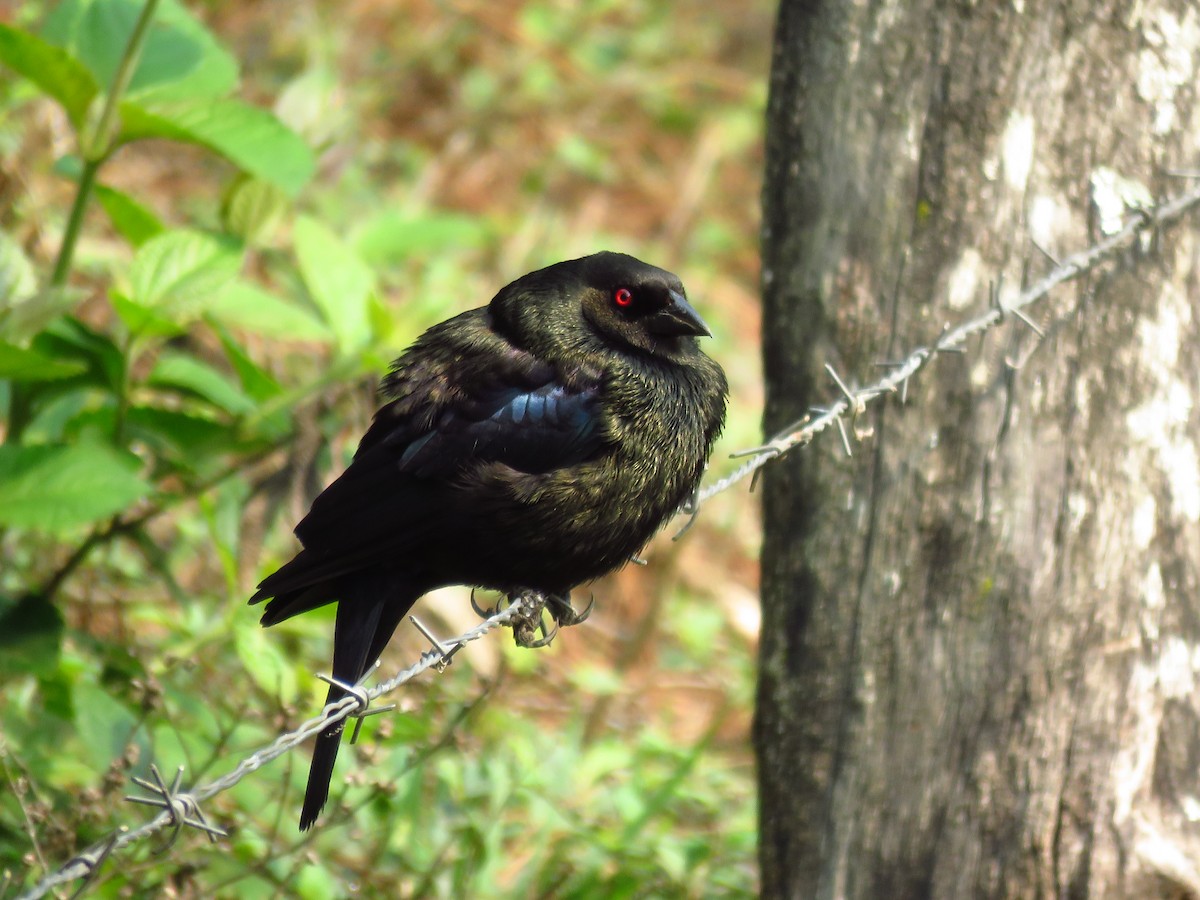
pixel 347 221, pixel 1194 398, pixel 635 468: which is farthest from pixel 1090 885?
pixel 347 221

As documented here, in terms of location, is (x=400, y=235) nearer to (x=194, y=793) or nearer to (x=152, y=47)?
(x=152, y=47)

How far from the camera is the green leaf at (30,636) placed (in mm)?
2695

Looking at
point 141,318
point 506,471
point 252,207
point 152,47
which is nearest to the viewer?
point 506,471

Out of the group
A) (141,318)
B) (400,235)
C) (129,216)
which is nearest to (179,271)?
(141,318)

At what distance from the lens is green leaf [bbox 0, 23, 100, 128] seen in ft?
8.77

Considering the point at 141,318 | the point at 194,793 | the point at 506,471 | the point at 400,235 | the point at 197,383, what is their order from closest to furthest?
the point at 194,793 → the point at 506,471 → the point at 141,318 → the point at 197,383 → the point at 400,235

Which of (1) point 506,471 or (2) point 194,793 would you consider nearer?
(2) point 194,793

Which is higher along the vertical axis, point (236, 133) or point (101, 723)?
point (236, 133)

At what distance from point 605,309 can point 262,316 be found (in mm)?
801

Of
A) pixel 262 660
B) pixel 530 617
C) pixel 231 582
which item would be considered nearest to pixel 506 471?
pixel 530 617

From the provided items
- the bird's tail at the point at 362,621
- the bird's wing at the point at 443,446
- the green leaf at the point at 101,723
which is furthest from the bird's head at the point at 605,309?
the green leaf at the point at 101,723

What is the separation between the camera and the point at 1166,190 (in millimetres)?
2672

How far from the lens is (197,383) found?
301 centimetres

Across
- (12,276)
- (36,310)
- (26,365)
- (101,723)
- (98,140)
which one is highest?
(98,140)
